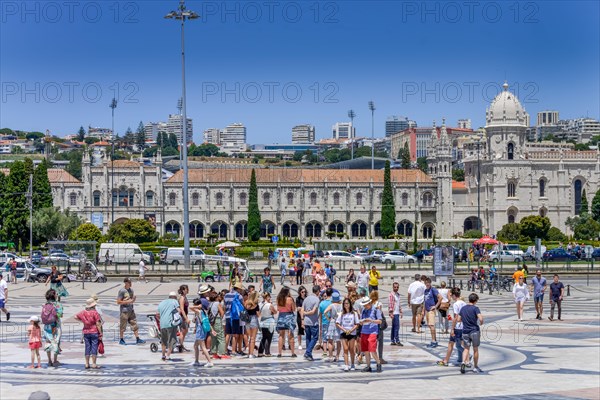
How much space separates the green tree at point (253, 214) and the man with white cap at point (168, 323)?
271ft

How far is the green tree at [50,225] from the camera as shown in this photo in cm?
8412

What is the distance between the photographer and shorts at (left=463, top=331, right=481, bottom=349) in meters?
18.5

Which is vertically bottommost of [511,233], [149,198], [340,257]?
[340,257]

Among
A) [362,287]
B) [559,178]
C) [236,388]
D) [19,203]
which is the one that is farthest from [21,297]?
[559,178]

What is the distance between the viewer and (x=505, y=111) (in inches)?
4419

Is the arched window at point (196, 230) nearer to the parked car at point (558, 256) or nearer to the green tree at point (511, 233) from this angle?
the green tree at point (511, 233)

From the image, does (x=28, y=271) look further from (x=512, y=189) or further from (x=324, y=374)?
(x=512, y=189)

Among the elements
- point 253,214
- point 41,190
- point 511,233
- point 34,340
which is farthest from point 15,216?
point 34,340

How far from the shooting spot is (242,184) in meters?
112

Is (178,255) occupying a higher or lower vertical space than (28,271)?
higher

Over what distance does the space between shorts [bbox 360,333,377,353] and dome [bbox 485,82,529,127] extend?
314 feet

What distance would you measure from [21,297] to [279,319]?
58.7 feet

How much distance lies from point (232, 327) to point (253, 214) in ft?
272

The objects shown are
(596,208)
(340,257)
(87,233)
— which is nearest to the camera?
(340,257)
